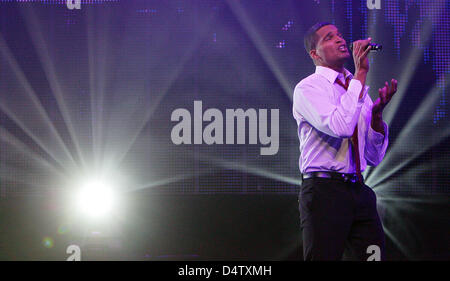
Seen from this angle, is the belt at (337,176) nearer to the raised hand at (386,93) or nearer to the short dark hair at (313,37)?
the raised hand at (386,93)

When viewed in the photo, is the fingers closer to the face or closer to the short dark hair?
the face

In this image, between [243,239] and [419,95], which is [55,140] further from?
[419,95]

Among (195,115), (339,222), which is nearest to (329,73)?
(339,222)

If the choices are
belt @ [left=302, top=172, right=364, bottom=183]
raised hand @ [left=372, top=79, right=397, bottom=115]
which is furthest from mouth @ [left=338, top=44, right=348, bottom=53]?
belt @ [left=302, top=172, right=364, bottom=183]

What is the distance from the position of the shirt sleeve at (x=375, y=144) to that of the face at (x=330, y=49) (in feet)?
1.18

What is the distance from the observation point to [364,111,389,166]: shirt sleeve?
2258 millimetres

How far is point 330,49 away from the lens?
2.29 meters

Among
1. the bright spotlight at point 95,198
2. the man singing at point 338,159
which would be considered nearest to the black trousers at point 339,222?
the man singing at point 338,159

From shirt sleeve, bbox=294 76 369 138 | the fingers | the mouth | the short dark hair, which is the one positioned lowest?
shirt sleeve, bbox=294 76 369 138

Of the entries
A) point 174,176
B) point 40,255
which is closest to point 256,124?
point 174,176

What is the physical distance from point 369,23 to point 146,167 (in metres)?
1.99

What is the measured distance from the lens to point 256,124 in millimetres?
3525

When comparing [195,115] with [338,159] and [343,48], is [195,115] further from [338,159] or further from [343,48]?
[338,159]

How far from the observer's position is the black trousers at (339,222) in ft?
6.56
